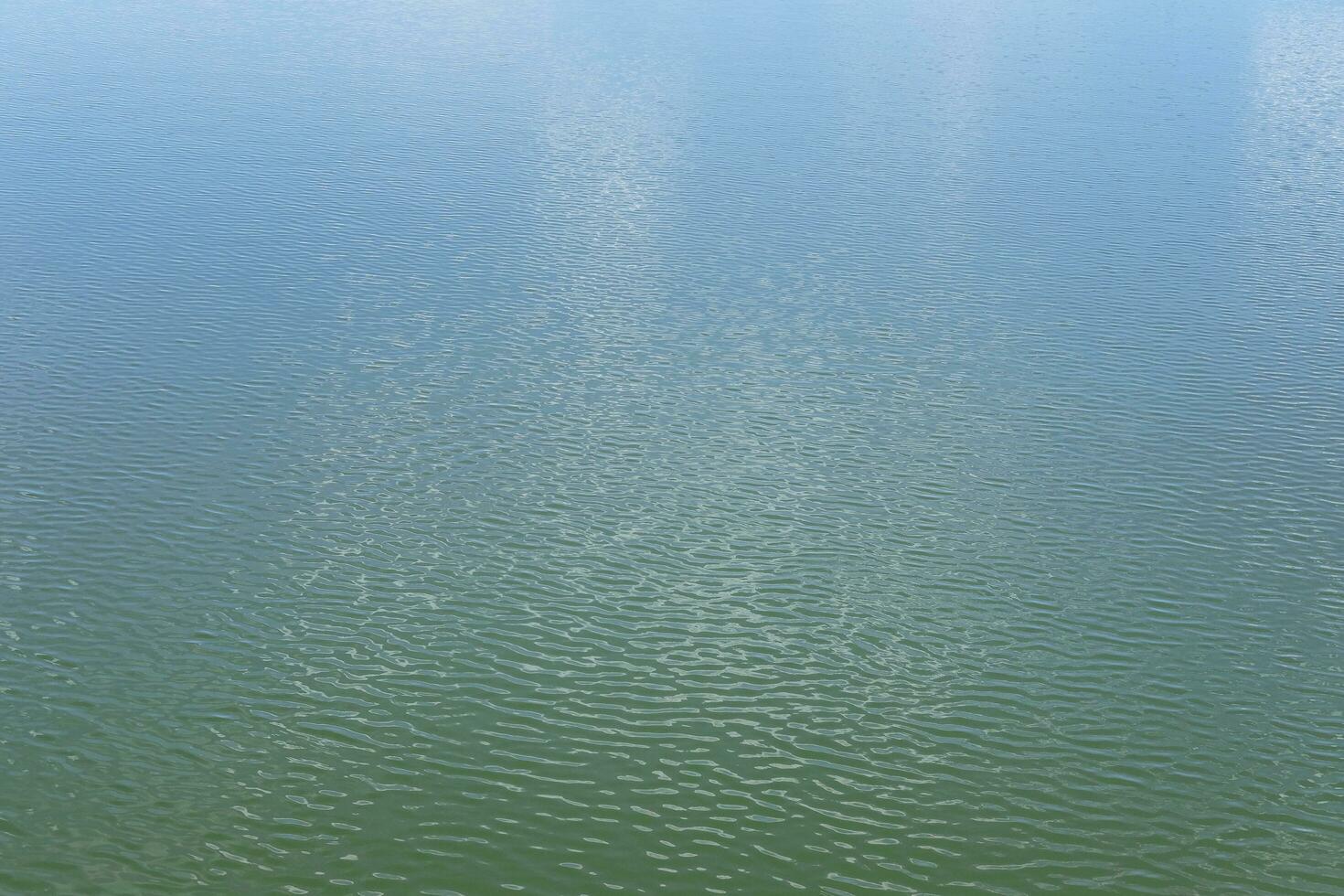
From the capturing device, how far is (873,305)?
24.2 meters

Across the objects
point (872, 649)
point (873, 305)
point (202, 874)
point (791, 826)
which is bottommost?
point (202, 874)

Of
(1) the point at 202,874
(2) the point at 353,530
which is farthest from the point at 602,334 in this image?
(1) the point at 202,874

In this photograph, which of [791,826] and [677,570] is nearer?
[791,826]

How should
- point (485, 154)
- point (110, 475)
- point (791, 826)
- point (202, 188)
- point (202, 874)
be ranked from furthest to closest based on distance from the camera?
→ point (485, 154), point (202, 188), point (110, 475), point (791, 826), point (202, 874)

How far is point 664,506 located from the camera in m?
17.5

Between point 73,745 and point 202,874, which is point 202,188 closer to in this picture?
point 73,745

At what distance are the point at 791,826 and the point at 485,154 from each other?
23.4 metres

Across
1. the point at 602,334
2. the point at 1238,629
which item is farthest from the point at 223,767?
the point at 602,334

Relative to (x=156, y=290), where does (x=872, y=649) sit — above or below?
below

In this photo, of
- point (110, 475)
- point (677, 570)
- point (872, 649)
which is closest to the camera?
point (872, 649)

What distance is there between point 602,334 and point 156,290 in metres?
7.51

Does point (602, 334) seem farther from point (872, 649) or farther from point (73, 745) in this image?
point (73, 745)

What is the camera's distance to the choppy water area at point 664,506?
39.7ft

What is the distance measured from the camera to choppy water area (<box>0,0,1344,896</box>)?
12094mm
